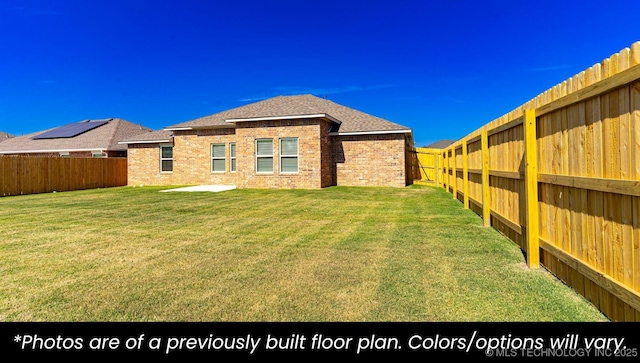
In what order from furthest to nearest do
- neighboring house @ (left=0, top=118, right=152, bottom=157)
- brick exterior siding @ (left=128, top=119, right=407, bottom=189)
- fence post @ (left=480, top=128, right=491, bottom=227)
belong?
neighboring house @ (left=0, top=118, right=152, bottom=157)
brick exterior siding @ (left=128, top=119, right=407, bottom=189)
fence post @ (left=480, top=128, right=491, bottom=227)

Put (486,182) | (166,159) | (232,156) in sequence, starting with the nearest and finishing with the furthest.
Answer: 1. (486,182)
2. (232,156)
3. (166,159)

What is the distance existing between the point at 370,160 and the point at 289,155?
425 cm

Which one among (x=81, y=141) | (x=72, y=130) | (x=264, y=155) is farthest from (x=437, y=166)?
(x=72, y=130)

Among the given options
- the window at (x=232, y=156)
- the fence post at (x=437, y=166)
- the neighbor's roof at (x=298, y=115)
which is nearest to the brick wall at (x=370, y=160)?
the neighbor's roof at (x=298, y=115)

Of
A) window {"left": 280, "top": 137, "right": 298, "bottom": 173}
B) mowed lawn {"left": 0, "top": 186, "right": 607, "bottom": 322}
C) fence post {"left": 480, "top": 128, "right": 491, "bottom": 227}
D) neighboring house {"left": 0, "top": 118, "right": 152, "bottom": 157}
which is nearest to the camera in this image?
mowed lawn {"left": 0, "top": 186, "right": 607, "bottom": 322}

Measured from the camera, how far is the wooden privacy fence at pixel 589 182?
2.27 metres

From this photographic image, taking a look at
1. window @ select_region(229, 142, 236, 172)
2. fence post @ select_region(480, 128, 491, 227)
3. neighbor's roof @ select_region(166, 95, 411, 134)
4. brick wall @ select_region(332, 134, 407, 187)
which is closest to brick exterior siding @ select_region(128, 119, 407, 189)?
brick wall @ select_region(332, 134, 407, 187)

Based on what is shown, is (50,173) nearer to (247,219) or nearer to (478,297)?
(247,219)

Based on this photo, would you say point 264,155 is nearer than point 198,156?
Yes

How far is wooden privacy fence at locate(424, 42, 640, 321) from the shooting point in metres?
2.27

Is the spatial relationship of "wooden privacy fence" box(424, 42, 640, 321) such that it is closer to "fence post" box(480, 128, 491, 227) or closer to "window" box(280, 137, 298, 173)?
"fence post" box(480, 128, 491, 227)

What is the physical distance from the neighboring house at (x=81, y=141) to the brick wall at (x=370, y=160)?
18213mm

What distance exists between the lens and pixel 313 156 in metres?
15.5

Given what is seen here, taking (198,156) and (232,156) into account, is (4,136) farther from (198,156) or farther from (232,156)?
(232,156)
